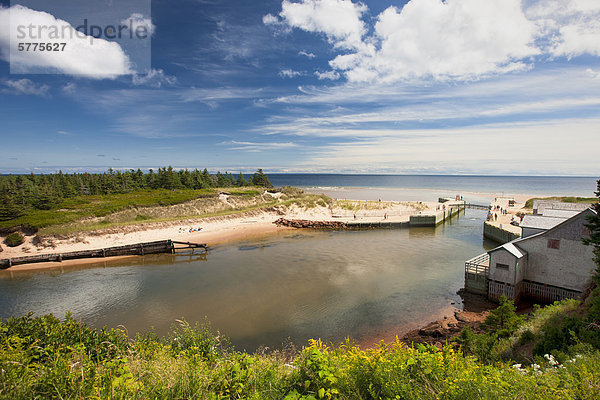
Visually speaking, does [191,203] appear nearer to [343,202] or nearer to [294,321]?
[343,202]

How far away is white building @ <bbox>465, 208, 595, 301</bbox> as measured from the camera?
54.0 feet

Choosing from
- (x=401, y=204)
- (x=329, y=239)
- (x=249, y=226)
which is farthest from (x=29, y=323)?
(x=401, y=204)

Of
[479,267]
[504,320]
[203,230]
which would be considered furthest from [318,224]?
[504,320]

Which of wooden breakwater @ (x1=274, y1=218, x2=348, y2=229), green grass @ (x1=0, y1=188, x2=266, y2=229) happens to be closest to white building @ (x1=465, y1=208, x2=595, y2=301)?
wooden breakwater @ (x1=274, y1=218, x2=348, y2=229)

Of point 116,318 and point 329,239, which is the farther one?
point 329,239

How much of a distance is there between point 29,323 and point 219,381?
20.3ft

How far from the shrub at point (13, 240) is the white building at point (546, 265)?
1924 inches

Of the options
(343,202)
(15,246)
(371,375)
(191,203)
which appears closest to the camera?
(371,375)

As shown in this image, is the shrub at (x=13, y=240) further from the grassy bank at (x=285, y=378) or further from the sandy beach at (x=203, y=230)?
the grassy bank at (x=285, y=378)

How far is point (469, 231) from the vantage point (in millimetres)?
44375

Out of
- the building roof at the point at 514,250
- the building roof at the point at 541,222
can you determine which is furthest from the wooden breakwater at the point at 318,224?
the building roof at the point at 514,250

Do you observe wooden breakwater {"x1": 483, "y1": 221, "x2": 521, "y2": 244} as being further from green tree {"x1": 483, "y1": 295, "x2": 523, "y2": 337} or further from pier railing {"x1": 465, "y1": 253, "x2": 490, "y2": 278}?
green tree {"x1": 483, "y1": 295, "x2": 523, "y2": 337}

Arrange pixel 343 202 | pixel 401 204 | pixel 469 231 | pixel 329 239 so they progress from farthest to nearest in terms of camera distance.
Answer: pixel 401 204, pixel 343 202, pixel 469 231, pixel 329 239

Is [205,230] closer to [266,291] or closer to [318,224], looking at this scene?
[318,224]
